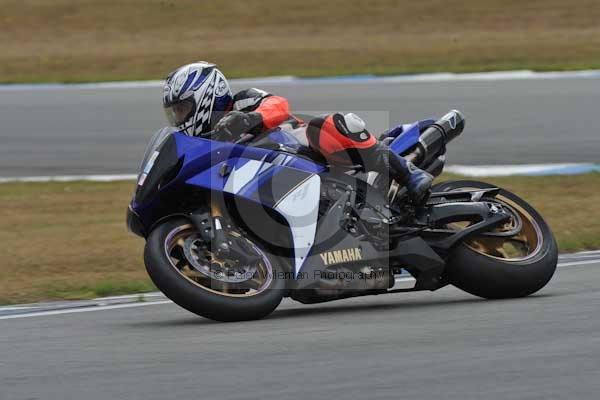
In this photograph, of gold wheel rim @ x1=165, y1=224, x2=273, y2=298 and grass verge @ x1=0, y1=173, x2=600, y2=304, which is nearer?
gold wheel rim @ x1=165, y1=224, x2=273, y2=298

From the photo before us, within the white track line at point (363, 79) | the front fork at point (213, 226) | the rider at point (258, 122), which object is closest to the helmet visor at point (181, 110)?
the rider at point (258, 122)

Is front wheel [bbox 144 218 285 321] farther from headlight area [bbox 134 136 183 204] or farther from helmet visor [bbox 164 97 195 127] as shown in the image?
helmet visor [bbox 164 97 195 127]

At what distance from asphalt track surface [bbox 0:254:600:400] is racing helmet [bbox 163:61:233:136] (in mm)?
1018

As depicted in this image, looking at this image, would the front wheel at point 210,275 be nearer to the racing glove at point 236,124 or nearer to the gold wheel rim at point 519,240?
the racing glove at point 236,124

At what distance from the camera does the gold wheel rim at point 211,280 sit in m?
5.69

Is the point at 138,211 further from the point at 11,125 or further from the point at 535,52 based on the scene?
the point at 535,52

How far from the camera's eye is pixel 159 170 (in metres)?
5.84

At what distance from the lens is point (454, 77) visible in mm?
16500

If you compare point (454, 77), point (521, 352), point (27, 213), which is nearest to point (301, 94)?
point (454, 77)

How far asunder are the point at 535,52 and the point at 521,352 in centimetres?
1479

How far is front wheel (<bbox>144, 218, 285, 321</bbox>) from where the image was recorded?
5543 millimetres

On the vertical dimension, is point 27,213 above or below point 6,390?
below

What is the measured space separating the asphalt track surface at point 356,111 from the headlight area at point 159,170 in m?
6.70

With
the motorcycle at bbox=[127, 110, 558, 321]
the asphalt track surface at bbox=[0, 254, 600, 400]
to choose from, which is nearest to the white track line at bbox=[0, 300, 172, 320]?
the asphalt track surface at bbox=[0, 254, 600, 400]
